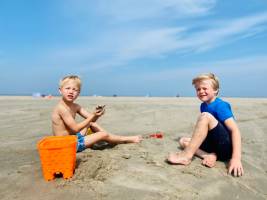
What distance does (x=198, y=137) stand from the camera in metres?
3.87

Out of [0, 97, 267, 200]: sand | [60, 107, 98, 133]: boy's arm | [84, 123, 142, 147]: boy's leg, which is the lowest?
[0, 97, 267, 200]: sand

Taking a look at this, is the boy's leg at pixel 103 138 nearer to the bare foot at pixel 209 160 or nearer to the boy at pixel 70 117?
the boy at pixel 70 117

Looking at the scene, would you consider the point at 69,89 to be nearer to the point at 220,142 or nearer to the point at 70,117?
the point at 70,117

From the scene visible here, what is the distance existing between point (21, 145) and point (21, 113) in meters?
4.23

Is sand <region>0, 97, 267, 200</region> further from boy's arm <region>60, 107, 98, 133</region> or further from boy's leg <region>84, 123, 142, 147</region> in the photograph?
boy's arm <region>60, 107, 98, 133</region>

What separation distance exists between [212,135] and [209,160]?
0.29m

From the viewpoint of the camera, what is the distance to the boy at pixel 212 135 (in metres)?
3.78

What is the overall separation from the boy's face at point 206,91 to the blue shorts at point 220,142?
0.41 meters

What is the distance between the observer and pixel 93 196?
113 inches

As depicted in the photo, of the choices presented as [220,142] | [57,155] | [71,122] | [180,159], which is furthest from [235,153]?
[71,122]

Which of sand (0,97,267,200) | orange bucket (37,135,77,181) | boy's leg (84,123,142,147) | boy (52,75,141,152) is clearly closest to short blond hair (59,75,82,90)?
boy (52,75,141,152)

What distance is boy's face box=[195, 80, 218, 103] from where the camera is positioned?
411 cm

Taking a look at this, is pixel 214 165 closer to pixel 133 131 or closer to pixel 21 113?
pixel 133 131

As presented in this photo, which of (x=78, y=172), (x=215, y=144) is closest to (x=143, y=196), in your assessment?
(x=78, y=172)
